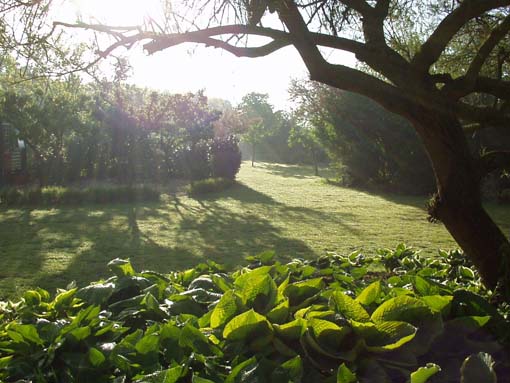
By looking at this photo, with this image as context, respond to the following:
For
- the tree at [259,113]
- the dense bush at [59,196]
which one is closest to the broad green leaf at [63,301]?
the dense bush at [59,196]

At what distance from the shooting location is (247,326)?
1.34 meters

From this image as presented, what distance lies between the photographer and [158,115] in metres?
19.1

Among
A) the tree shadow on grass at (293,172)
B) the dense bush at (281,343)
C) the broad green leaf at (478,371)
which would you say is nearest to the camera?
the broad green leaf at (478,371)

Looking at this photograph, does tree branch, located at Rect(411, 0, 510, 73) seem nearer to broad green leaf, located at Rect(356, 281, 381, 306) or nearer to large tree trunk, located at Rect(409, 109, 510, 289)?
large tree trunk, located at Rect(409, 109, 510, 289)

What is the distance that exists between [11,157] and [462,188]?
738 inches

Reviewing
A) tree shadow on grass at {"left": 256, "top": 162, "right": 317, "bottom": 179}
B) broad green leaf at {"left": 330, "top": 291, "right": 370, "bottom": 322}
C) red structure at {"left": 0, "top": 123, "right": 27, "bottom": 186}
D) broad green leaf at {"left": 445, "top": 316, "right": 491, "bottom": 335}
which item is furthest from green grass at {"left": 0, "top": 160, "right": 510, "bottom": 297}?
tree shadow on grass at {"left": 256, "top": 162, "right": 317, "bottom": 179}

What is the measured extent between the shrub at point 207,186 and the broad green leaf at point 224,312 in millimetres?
16327

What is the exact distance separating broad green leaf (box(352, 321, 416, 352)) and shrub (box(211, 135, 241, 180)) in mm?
20931

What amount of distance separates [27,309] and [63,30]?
10.9 feet

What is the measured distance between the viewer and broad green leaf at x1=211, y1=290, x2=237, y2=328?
1445 mm

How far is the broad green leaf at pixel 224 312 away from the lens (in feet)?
4.74

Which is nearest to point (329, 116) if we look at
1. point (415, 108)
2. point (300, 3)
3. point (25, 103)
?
point (25, 103)

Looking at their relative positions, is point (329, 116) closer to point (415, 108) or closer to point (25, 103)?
point (25, 103)

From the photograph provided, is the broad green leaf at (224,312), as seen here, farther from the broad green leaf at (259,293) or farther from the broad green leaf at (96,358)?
the broad green leaf at (96,358)
